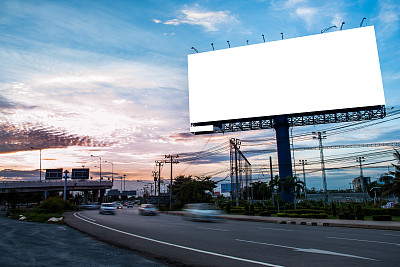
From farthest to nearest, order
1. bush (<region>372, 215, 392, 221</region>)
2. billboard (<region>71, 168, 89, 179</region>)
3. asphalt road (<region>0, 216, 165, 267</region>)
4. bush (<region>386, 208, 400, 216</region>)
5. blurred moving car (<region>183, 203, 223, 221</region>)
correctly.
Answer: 1. billboard (<region>71, 168, 89, 179</region>)
2. bush (<region>386, 208, 400, 216</region>)
3. blurred moving car (<region>183, 203, 223, 221</region>)
4. bush (<region>372, 215, 392, 221</region>)
5. asphalt road (<region>0, 216, 165, 267</region>)

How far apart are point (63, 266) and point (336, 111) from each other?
147 ft

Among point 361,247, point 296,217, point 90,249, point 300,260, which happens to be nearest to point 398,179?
point 296,217

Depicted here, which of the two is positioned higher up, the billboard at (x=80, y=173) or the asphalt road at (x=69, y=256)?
the billboard at (x=80, y=173)

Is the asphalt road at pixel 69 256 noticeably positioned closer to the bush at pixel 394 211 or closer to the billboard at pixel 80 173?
the bush at pixel 394 211

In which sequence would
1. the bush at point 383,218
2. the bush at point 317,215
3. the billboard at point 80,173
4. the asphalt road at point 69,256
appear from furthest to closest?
the billboard at point 80,173
the bush at point 317,215
the bush at point 383,218
the asphalt road at point 69,256

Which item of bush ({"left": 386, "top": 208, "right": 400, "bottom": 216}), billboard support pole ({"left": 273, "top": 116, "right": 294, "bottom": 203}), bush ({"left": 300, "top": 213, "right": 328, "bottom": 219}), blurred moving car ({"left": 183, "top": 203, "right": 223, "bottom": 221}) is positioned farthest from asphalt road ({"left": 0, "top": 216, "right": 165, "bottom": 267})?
billboard support pole ({"left": 273, "top": 116, "right": 294, "bottom": 203})

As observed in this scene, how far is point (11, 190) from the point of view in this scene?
3061 inches

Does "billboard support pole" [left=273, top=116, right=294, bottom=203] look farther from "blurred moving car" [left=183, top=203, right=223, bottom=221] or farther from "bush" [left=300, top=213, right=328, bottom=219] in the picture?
"blurred moving car" [left=183, top=203, right=223, bottom=221]

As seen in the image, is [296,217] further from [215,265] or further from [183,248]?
[215,265]

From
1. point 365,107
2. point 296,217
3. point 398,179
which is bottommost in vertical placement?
point 296,217

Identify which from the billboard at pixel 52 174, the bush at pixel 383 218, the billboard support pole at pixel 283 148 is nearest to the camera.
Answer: the bush at pixel 383 218

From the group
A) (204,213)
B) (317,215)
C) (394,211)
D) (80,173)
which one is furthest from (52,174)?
(394,211)

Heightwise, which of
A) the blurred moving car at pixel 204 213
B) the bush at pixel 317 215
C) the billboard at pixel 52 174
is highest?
the billboard at pixel 52 174

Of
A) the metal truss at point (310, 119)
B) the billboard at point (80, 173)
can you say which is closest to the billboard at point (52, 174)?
the billboard at point (80, 173)
